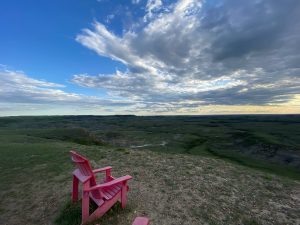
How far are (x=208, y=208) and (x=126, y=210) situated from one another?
2.73m

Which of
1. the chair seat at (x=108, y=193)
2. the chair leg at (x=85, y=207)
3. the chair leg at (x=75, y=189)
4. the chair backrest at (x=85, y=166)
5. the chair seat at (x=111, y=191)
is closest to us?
the chair leg at (x=85, y=207)

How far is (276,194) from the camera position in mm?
8516

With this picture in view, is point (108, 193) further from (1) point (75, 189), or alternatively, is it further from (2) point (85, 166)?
(1) point (75, 189)

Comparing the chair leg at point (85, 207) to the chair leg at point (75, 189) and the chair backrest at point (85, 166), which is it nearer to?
the chair backrest at point (85, 166)

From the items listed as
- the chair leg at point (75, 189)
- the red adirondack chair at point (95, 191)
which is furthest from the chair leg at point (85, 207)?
the chair leg at point (75, 189)

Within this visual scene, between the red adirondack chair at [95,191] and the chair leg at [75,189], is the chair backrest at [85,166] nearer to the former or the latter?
the red adirondack chair at [95,191]

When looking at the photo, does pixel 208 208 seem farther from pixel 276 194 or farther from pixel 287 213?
pixel 276 194

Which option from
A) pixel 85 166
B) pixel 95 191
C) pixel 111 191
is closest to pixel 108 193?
pixel 111 191

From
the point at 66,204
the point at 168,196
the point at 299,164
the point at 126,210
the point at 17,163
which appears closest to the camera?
the point at 126,210

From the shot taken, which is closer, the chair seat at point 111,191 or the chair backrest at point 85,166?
the chair backrest at point 85,166

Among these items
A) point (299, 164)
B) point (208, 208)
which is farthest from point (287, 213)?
point (299, 164)

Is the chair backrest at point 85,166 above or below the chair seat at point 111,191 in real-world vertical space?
above

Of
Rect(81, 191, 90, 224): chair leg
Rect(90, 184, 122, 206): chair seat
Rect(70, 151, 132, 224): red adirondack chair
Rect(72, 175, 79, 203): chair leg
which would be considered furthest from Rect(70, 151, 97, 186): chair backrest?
Rect(72, 175, 79, 203): chair leg

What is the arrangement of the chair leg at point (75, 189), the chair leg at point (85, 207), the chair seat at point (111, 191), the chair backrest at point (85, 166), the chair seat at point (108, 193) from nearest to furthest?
1. the chair leg at point (85, 207)
2. the chair backrest at point (85, 166)
3. the chair seat at point (108, 193)
4. the chair seat at point (111, 191)
5. the chair leg at point (75, 189)
